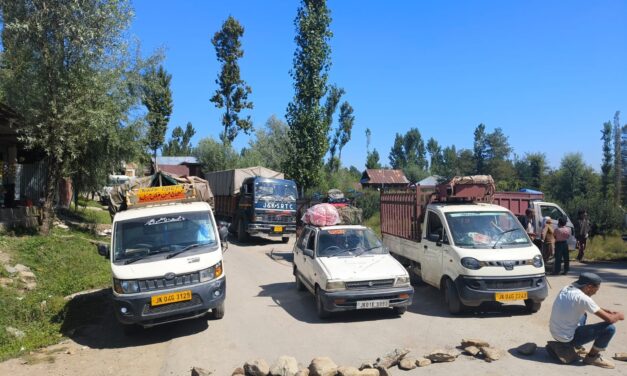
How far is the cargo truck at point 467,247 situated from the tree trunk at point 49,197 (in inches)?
446

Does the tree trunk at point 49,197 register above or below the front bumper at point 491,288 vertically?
above

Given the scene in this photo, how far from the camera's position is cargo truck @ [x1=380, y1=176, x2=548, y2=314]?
26.6ft

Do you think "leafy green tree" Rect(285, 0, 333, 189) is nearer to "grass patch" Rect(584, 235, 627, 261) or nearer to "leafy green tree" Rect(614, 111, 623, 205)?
"grass patch" Rect(584, 235, 627, 261)

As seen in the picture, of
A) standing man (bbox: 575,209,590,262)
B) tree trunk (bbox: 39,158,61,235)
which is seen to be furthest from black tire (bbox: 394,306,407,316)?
tree trunk (bbox: 39,158,61,235)

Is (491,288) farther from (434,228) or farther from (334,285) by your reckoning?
(334,285)

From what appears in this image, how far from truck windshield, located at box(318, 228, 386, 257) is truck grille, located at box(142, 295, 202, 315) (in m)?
2.54

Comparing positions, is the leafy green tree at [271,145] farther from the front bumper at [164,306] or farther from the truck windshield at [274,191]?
the front bumper at [164,306]

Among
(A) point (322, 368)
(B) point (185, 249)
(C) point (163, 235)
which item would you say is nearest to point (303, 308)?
(B) point (185, 249)

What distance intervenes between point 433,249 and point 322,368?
15.4ft

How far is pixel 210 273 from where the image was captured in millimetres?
7777

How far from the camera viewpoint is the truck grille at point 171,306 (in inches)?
286

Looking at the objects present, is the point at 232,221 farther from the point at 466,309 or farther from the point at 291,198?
the point at 466,309

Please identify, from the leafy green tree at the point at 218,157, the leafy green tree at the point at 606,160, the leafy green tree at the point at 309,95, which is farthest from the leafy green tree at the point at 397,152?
the leafy green tree at the point at 309,95

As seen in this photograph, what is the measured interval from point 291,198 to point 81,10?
11.0 m
